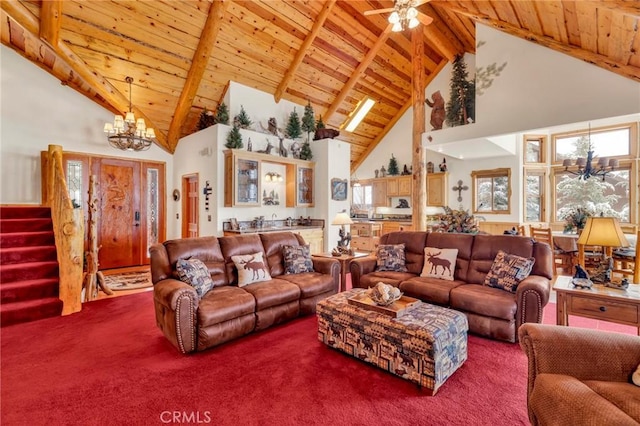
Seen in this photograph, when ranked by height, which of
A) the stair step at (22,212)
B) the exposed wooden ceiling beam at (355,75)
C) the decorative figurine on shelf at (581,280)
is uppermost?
the exposed wooden ceiling beam at (355,75)

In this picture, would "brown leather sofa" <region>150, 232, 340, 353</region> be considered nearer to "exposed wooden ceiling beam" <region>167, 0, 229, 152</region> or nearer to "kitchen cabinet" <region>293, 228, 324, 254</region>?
"kitchen cabinet" <region>293, 228, 324, 254</region>

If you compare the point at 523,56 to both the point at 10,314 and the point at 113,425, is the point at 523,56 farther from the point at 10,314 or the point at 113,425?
the point at 10,314

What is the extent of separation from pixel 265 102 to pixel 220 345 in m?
5.36

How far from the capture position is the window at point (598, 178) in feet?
20.0

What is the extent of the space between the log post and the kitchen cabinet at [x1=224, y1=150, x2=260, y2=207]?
311 cm

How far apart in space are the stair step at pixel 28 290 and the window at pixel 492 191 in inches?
333

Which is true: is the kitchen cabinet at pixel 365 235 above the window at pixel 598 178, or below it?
below

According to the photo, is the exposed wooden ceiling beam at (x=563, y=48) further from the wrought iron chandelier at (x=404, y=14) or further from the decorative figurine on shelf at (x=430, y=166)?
the decorative figurine on shelf at (x=430, y=166)

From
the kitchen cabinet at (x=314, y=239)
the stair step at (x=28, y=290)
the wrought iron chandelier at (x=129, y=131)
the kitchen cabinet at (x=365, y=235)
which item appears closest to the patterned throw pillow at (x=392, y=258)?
the kitchen cabinet at (x=314, y=239)

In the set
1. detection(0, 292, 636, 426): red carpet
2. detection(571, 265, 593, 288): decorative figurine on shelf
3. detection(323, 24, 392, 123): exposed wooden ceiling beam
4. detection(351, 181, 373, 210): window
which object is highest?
detection(323, 24, 392, 123): exposed wooden ceiling beam

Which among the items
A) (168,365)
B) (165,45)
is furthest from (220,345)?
(165,45)

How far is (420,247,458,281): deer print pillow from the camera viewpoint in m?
3.52

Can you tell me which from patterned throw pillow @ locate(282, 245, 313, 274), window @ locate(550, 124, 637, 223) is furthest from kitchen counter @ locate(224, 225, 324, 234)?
window @ locate(550, 124, 637, 223)

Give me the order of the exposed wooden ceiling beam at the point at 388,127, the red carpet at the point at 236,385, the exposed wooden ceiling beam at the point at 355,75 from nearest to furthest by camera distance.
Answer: the red carpet at the point at 236,385 → the exposed wooden ceiling beam at the point at 355,75 → the exposed wooden ceiling beam at the point at 388,127
